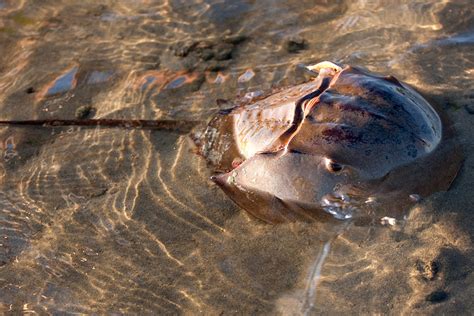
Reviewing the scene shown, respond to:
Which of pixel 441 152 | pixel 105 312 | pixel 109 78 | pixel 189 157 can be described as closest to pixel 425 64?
pixel 441 152

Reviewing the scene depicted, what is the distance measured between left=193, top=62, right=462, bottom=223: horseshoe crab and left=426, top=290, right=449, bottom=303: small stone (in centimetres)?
53

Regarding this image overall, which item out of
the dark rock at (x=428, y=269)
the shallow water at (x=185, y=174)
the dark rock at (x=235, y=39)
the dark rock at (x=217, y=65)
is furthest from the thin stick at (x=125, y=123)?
the dark rock at (x=428, y=269)

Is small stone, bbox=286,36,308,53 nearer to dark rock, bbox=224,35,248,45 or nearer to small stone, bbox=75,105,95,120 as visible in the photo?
dark rock, bbox=224,35,248,45

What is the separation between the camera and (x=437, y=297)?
278 centimetres

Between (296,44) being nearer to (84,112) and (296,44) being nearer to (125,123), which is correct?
(125,123)

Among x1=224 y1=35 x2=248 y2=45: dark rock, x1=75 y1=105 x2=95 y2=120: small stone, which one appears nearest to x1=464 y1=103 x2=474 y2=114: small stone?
x1=224 y1=35 x2=248 y2=45: dark rock

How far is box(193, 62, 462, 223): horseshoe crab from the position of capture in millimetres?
3000

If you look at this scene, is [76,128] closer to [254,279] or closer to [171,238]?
[171,238]

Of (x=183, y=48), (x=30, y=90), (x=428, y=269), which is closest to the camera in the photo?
(x=428, y=269)

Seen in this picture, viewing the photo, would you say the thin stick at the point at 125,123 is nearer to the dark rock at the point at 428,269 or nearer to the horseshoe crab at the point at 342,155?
the horseshoe crab at the point at 342,155

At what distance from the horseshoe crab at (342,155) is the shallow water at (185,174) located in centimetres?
14

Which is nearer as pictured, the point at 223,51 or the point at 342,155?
the point at 342,155

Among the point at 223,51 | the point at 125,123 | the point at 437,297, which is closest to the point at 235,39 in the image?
the point at 223,51

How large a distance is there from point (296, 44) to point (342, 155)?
2.11 metres
